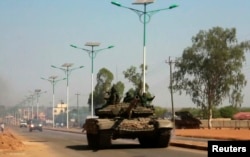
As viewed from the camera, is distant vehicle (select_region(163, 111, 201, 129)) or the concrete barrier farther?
distant vehicle (select_region(163, 111, 201, 129))

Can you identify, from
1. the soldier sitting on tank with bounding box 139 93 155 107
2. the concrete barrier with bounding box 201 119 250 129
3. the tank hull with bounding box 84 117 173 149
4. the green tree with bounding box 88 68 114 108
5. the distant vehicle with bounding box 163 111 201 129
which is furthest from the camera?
the green tree with bounding box 88 68 114 108

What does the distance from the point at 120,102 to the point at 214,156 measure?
1803 centimetres

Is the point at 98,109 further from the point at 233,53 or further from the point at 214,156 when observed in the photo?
the point at 233,53

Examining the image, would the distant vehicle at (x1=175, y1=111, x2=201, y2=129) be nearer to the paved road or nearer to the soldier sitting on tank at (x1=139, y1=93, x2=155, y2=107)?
the paved road

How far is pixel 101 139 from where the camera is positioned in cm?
2453

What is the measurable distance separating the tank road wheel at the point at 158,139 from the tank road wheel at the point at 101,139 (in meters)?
2.22

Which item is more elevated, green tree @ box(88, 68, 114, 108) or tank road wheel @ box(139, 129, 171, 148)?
green tree @ box(88, 68, 114, 108)

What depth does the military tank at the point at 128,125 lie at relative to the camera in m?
24.4

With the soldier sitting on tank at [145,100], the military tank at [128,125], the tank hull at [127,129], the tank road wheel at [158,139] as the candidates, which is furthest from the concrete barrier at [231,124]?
the tank hull at [127,129]

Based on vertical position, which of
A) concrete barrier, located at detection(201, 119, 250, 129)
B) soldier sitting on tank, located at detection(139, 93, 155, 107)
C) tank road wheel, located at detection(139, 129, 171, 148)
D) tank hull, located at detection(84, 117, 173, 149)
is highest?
soldier sitting on tank, located at detection(139, 93, 155, 107)

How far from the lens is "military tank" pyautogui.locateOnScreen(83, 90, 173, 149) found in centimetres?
2441

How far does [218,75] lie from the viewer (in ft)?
245

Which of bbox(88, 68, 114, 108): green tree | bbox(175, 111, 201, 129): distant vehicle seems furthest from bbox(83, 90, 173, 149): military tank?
bbox(88, 68, 114, 108): green tree

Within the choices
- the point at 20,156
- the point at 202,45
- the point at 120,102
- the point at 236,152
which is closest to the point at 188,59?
the point at 202,45
